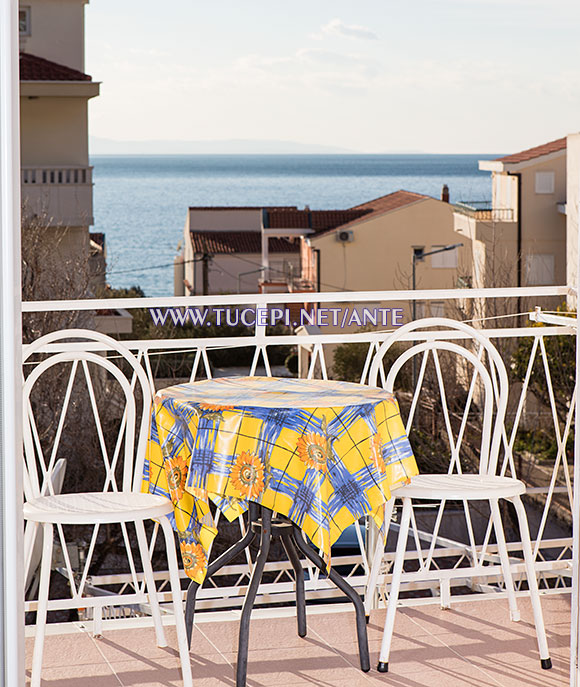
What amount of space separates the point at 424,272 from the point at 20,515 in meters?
19.8

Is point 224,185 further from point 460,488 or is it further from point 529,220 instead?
Answer: point 460,488

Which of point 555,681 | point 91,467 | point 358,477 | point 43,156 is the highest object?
point 43,156

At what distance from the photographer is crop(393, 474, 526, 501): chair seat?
2.19m

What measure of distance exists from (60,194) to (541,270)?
9.51 metres

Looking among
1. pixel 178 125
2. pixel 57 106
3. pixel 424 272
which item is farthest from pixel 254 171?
pixel 57 106

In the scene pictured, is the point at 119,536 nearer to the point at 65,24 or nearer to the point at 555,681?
the point at 65,24

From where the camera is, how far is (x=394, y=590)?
7.24 ft

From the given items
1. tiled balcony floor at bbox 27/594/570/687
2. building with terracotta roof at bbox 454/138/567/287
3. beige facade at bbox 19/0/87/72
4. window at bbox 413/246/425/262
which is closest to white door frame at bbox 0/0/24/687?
tiled balcony floor at bbox 27/594/570/687

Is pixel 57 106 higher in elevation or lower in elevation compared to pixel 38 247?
higher

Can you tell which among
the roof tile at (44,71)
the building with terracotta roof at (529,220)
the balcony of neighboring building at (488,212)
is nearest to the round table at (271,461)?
the roof tile at (44,71)

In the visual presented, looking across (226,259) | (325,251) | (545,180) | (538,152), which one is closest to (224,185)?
(226,259)

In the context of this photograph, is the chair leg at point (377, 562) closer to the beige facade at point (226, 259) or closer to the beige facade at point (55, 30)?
the beige facade at point (55, 30)

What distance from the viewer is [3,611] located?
1.26m

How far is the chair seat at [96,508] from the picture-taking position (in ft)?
6.42
